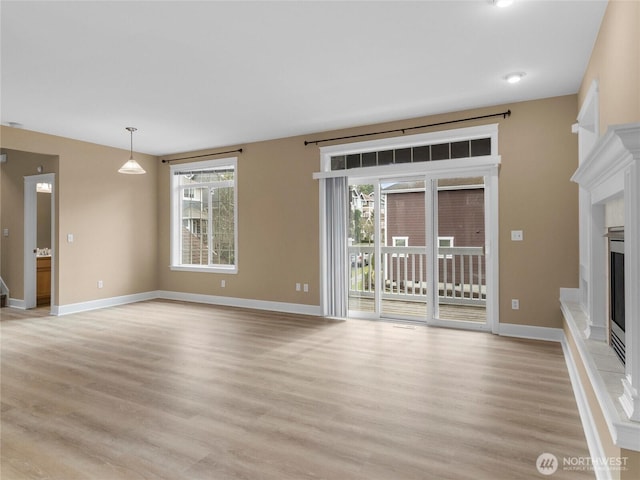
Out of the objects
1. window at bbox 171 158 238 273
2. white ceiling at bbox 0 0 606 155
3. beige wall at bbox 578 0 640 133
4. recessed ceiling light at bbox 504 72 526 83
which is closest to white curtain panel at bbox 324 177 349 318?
white ceiling at bbox 0 0 606 155

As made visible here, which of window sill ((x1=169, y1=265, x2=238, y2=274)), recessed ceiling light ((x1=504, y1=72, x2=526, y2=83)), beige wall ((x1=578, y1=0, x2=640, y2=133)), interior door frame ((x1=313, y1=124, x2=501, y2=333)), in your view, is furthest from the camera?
window sill ((x1=169, y1=265, x2=238, y2=274))

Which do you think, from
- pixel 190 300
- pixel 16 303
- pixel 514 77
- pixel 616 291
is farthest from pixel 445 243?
pixel 16 303

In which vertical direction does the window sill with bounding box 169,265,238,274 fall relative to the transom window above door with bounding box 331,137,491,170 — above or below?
below

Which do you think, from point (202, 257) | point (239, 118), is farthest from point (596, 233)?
point (202, 257)

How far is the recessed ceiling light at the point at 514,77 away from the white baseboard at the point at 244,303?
151 inches

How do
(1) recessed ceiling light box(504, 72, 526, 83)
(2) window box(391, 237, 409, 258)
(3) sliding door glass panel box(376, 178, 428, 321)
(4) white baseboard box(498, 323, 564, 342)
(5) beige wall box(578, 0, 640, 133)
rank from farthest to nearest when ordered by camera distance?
1. (2) window box(391, 237, 409, 258)
2. (3) sliding door glass panel box(376, 178, 428, 321)
3. (4) white baseboard box(498, 323, 564, 342)
4. (1) recessed ceiling light box(504, 72, 526, 83)
5. (5) beige wall box(578, 0, 640, 133)

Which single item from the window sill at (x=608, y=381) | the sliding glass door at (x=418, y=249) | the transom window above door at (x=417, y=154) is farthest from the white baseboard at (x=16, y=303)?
the window sill at (x=608, y=381)

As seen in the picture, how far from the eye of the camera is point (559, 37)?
A: 299 centimetres

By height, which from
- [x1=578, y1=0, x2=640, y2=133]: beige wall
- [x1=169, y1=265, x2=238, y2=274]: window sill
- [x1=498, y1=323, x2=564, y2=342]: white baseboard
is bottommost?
[x1=498, y1=323, x2=564, y2=342]: white baseboard

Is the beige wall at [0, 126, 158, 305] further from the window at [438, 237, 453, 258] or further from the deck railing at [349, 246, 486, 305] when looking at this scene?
the window at [438, 237, 453, 258]

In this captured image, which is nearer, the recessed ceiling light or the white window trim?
the recessed ceiling light

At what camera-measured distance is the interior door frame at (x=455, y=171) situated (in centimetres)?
460

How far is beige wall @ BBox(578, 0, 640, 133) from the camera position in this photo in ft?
6.66

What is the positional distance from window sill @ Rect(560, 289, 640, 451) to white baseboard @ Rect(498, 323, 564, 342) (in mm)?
981
